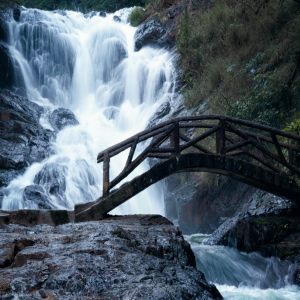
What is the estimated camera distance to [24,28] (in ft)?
62.1

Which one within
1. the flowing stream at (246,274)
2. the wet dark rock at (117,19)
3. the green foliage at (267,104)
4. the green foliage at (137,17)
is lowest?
the flowing stream at (246,274)

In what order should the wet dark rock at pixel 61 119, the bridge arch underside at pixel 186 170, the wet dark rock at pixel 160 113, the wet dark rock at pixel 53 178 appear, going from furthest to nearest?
the wet dark rock at pixel 61 119
the wet dark rock at pixel 160 113
the wet dark rock at pixel 53 178
the bridge arch underside at pixel 186 170

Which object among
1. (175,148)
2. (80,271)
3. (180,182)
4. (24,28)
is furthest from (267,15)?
(24,28)

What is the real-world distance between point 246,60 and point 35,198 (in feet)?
29.9

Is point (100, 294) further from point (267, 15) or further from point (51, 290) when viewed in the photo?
point (267, 15)

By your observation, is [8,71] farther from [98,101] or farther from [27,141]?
[27,141]

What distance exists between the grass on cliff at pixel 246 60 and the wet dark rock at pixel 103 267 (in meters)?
6.20

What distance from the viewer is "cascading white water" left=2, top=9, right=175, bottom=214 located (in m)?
11.1

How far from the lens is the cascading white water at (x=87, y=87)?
1105 centimetres

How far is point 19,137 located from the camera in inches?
502

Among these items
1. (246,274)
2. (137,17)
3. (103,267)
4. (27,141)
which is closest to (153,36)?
(137,17)

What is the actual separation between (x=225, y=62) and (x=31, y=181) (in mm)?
8862

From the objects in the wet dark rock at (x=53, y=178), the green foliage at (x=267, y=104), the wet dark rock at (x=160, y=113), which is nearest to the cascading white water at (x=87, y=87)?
the wet dark rock at (x=53, y=178)

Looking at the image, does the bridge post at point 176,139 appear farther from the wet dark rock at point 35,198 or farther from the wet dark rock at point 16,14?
the wet dark rock at point 16,14
